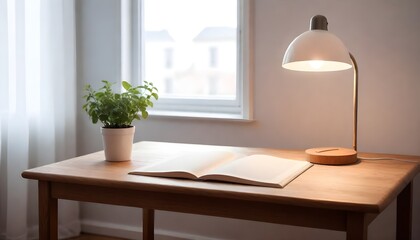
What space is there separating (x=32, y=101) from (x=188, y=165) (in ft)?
4.51

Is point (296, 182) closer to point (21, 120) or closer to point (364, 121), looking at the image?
point (364, 121)

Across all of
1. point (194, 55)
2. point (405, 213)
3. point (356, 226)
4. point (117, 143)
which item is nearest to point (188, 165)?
point (117, 143)

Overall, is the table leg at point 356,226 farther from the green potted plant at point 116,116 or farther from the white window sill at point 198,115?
the white window sill at point 198,115

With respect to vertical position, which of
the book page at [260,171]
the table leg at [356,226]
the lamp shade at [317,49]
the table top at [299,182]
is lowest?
the table leg at [356,226]

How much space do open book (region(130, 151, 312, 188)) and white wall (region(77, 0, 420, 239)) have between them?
0.69 metres

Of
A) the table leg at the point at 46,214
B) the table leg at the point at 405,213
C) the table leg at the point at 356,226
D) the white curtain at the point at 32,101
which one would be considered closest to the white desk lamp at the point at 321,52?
the table leg at the point at 405,213

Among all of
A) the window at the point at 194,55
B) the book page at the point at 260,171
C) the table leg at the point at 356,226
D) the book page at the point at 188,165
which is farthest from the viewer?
the window at the point at 194,55

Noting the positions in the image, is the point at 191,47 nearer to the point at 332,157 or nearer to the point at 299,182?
the point at 332,157

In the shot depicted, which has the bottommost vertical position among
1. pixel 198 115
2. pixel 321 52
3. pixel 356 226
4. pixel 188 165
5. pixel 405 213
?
pixel 405 213

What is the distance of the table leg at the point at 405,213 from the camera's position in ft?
7.31

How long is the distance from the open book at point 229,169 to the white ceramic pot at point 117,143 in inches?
6.1

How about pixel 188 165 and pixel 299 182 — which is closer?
pixel 299 182

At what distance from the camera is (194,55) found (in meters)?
3.13

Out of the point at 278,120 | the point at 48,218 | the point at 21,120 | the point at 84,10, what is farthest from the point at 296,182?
the point at 84,10
